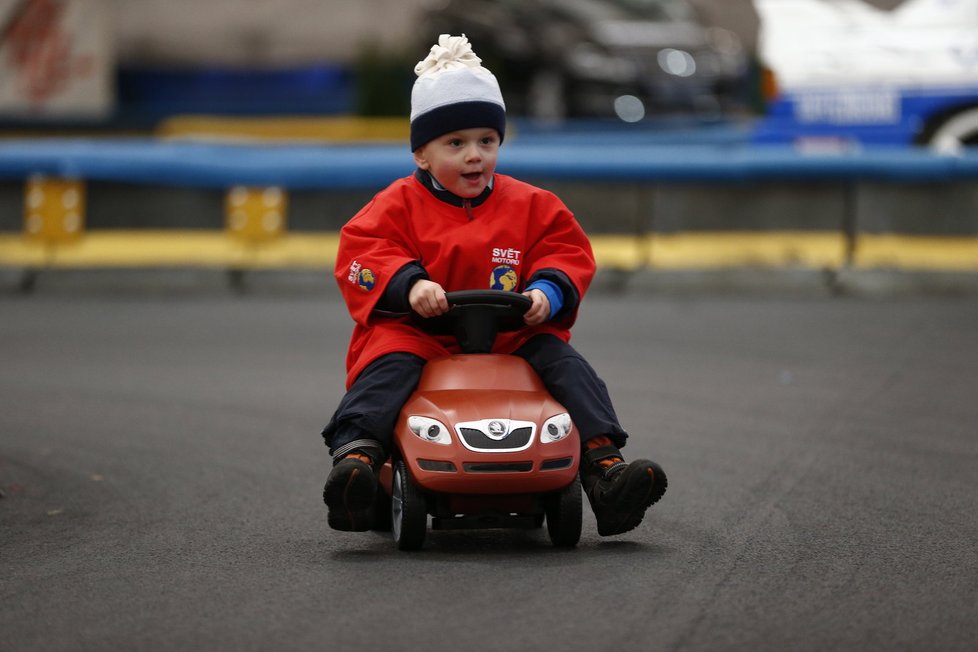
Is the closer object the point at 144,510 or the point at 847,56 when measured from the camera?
the point at 144,510

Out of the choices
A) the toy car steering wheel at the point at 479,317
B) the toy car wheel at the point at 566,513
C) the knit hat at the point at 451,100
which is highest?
the knit hat at the point at 451,100

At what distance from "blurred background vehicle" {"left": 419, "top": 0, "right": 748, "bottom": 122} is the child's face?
17.3 m

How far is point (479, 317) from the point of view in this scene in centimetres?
519

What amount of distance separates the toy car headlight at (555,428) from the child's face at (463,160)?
798mm

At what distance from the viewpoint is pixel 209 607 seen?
171 inches

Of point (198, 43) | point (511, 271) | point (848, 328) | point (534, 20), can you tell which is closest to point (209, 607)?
point (511, 271)

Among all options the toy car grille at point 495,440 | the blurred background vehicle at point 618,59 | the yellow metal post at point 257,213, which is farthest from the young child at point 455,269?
the blurred background vehicle at point 618,59

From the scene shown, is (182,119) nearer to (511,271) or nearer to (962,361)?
(962,361)

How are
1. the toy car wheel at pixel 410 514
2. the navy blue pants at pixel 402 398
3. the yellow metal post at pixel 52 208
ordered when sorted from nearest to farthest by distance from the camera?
the toy car wheel at pixel 410 514 → the navy blue pants at pixel 402 398 → the yellow metal post at pixel 52 208

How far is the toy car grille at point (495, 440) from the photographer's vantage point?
4906 millimetres

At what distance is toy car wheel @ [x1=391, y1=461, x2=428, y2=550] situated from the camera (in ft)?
16.4

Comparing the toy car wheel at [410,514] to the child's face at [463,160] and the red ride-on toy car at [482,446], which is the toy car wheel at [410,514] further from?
the child's face at [463,160]

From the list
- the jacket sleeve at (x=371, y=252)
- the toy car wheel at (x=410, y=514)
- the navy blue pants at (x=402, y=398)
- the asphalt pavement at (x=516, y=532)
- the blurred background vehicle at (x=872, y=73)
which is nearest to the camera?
the asphalt pavement at (x=516, y=532)

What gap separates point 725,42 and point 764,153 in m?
11.0
